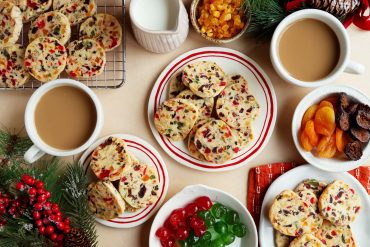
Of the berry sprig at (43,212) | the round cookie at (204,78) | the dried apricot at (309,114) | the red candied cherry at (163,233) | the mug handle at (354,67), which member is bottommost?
the red candied cherry at (163,233)

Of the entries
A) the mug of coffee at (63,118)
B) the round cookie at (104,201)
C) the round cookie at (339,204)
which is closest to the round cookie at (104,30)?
the mug of coffee at (63,118)

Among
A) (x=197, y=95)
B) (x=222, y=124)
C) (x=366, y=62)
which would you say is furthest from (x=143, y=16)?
(x=366, y=62)

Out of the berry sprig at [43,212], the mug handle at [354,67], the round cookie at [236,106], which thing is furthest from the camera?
the round cookie at [236,106]

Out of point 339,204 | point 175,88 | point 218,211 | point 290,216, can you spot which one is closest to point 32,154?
point 175,88

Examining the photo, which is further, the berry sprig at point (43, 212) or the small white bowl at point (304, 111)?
the small white bowl at point (304, 111)

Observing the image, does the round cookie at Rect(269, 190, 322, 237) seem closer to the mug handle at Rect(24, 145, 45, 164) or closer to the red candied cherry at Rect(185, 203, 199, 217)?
the red candied cherry at Rect(185, 203, 199, 217)

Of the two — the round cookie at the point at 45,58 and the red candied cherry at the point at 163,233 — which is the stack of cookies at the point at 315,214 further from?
the round cookie at the point at 45,58

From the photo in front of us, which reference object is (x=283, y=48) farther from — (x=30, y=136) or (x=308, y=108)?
(x=30, y=136)
